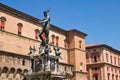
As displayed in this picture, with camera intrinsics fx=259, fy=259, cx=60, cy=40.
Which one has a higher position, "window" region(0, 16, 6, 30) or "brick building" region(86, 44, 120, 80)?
"window" region(0, 16, 6, 30)

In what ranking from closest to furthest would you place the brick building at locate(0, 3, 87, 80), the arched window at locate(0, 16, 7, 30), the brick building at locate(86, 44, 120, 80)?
1. the brick building at locate(0, 3, 87, 80)
2. the arched window at locate(0, 16, 7, 30)
3. the brick building at locate(86, 44, 120, 80)

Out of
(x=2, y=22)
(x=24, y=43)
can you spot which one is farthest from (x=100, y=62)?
(x=2, y=22)

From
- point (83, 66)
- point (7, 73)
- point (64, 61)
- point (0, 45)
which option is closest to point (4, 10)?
point (0, 45)

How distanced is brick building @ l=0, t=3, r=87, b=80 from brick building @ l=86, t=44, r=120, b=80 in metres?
9.58

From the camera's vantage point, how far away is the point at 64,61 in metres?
44.8

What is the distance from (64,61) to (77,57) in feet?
8.00

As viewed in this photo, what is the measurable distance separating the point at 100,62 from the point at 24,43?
79.9 feet

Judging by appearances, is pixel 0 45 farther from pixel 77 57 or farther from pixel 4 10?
pixel 77 57

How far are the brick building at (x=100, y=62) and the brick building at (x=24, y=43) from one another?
9.58 m

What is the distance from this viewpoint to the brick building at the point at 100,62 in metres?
56.1

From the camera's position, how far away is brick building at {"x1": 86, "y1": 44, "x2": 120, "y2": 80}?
5606cm

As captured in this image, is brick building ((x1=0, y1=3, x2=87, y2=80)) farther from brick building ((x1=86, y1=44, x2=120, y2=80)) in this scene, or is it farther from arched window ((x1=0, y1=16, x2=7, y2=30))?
brick building ((x1=86, y1=44, x2=120, y2=80))

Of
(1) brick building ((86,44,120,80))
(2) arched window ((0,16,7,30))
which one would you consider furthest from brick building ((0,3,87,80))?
(1) brick building ((86,44,120,80))

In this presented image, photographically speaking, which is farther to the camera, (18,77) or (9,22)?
(9,22)
